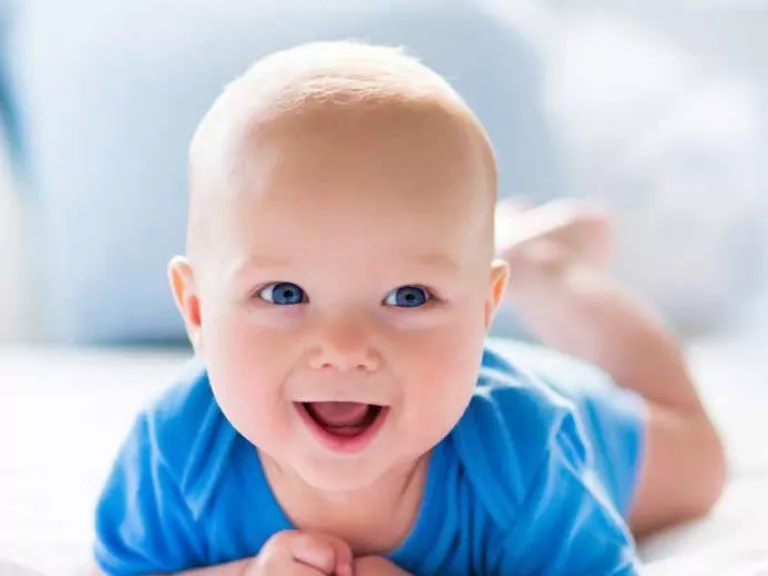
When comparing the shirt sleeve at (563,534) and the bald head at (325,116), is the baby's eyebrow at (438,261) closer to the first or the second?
the bald head at (325,116)

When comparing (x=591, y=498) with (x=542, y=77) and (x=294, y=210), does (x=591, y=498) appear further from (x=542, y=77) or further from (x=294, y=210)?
(x=542, y=77)

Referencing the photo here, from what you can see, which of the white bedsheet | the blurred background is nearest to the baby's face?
the white bedsheet

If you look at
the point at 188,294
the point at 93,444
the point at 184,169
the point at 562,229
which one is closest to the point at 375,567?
the point at 188,294

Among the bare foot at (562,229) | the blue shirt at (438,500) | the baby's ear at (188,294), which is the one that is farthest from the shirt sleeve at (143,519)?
the bare foot at (562,229)

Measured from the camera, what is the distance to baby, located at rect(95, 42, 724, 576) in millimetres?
788

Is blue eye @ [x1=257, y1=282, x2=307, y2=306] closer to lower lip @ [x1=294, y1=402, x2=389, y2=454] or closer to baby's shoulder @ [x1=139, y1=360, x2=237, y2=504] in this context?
lower lip @ [x1=294, y1=402, x2=389, y2=454]

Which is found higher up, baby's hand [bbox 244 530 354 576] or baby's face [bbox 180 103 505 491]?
baby's face [bbox 180 103 505 491]

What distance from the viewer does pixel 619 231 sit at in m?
1.71

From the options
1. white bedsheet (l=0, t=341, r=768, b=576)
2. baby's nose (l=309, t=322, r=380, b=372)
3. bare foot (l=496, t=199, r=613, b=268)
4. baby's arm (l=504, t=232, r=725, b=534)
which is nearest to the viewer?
baby's nose (l=309, t=322, r=380, b=372)

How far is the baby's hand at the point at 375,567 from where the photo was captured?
0.90 meters

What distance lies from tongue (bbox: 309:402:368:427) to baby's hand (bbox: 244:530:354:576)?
0.12 metres

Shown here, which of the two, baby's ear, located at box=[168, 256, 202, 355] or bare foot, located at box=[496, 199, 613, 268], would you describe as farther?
bare foot, located at box=[496, 199, 613, 268]

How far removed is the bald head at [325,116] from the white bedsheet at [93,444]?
0.31m

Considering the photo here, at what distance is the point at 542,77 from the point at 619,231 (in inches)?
9.6
